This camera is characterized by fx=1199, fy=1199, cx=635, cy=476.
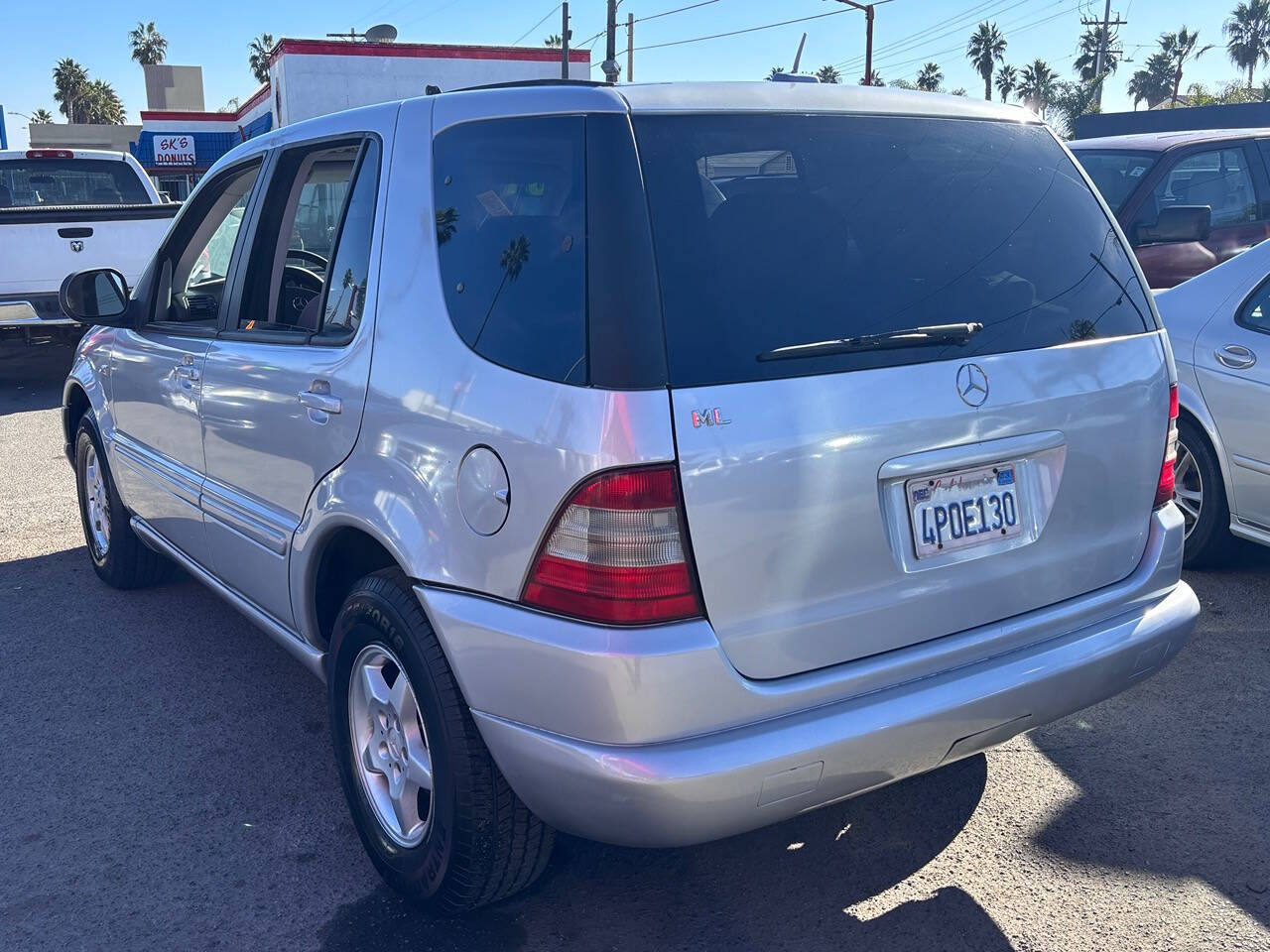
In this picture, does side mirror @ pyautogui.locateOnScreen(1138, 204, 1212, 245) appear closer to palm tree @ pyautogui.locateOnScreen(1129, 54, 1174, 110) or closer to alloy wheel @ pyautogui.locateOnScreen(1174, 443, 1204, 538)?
alloy wheel @ pyautogui.locateOnScreen(1174, 443, 1204, 538)

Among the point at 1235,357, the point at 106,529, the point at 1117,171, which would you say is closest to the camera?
the point at 1235,357

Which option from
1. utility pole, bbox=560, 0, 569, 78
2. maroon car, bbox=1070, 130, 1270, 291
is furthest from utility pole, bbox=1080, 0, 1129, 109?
maroon car, bbox=1070, 130, 1270, 291

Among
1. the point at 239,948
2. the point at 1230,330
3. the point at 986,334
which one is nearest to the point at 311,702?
the point at 239,948

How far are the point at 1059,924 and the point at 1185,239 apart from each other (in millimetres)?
5543

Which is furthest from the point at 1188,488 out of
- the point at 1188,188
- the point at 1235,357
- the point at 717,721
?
the point at 1188,188

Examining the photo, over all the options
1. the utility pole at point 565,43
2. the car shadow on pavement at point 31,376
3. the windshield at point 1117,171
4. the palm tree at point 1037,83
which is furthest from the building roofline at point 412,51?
the palm tree at point 1037,83

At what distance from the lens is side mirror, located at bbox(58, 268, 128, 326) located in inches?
176

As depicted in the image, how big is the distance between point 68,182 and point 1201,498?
10719 mm

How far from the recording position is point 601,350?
2.27 meters

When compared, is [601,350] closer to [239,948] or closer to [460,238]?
[460,238]

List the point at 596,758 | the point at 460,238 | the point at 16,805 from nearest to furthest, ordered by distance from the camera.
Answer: the point at 596,758 < the point at 460,238 < the point at 16,805

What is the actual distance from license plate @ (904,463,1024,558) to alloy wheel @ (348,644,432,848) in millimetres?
1184

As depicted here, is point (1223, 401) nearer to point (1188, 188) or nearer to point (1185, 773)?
point (1185, 773)

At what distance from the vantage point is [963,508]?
2.54m
